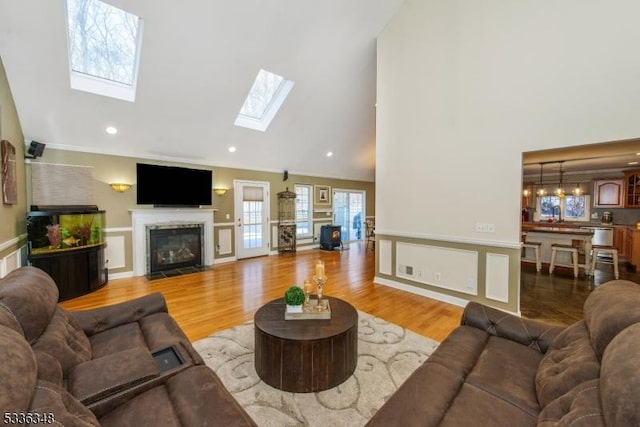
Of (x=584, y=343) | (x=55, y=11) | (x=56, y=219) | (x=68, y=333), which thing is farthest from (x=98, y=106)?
(x=584, y=343)

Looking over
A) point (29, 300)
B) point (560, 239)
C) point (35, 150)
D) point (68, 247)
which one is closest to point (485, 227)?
point (560, 239)

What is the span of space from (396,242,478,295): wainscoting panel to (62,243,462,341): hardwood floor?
307 millimetres

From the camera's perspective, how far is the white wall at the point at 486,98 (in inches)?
112

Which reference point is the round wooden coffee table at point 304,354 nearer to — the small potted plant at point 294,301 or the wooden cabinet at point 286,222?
the small potted plant at point 294,301

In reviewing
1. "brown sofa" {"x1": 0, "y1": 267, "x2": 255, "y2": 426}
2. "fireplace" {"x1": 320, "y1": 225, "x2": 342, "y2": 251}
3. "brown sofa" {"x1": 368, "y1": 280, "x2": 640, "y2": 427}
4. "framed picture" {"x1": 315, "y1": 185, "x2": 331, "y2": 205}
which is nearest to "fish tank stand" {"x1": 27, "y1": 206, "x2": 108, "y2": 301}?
"brown sofa" {"x1": 0, "y1": 267, "x2": 255, "y2": 426}

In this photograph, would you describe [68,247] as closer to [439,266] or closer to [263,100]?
[263,100]

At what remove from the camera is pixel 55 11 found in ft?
10.5

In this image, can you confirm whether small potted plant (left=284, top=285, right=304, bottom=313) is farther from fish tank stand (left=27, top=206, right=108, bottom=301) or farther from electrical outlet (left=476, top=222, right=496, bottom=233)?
fish tank stand (left=27, top=206, right=108, bottom=301)

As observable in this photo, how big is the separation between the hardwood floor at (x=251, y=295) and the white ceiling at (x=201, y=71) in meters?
2.67

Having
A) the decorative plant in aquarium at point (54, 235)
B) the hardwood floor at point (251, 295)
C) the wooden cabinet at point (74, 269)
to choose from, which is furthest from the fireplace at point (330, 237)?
the decorative plant in aquarium at point (54, 235)

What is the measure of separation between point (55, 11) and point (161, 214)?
11.5ft

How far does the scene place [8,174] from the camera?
3.46m

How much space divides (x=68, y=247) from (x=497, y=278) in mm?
6344

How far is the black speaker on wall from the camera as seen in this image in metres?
4.48
